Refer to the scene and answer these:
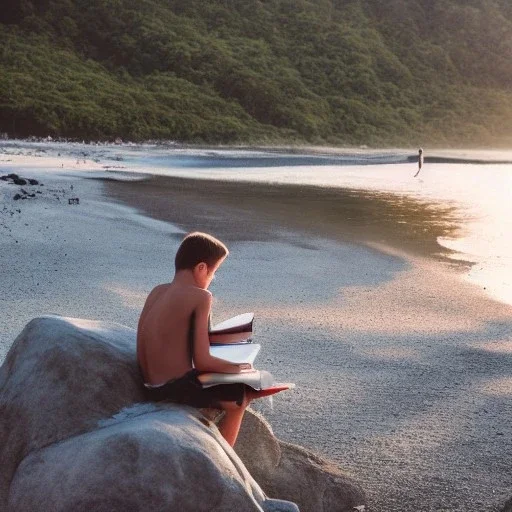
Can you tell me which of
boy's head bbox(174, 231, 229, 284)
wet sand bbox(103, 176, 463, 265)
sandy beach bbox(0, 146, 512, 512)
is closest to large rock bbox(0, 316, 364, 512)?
boy's head bbox(174, 231, 229, 284)

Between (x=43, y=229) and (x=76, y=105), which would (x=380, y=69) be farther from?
(x=43, y=229)

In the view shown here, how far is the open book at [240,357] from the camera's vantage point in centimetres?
419

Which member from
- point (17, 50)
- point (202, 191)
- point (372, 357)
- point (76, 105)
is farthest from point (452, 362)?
point (17, 50)

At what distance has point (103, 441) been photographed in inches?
139

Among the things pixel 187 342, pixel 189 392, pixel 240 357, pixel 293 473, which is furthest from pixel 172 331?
pixel 293 473

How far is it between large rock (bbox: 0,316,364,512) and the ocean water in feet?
25.6

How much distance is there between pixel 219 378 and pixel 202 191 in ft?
74.6

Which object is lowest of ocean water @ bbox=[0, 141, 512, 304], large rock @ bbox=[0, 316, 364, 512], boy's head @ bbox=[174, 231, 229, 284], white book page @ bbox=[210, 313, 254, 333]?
ocean water @ bbox=[0, 141, 512, 304]

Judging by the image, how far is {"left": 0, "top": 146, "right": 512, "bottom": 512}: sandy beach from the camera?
5.87 m

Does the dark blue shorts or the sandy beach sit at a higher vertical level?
the dark blue shorts

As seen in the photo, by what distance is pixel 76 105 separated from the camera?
62.3 metres

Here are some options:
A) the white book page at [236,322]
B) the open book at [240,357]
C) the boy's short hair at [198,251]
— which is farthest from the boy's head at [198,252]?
the white book page at [236,322]

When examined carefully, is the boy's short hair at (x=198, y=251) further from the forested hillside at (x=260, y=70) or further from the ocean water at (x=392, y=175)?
the forested hillside at (x=260, y=70)

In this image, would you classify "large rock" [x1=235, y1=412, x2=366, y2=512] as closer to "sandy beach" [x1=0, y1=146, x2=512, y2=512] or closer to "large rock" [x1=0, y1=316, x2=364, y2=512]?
"large rock" [x1=0, y1=316, x2=364, y2=512]
